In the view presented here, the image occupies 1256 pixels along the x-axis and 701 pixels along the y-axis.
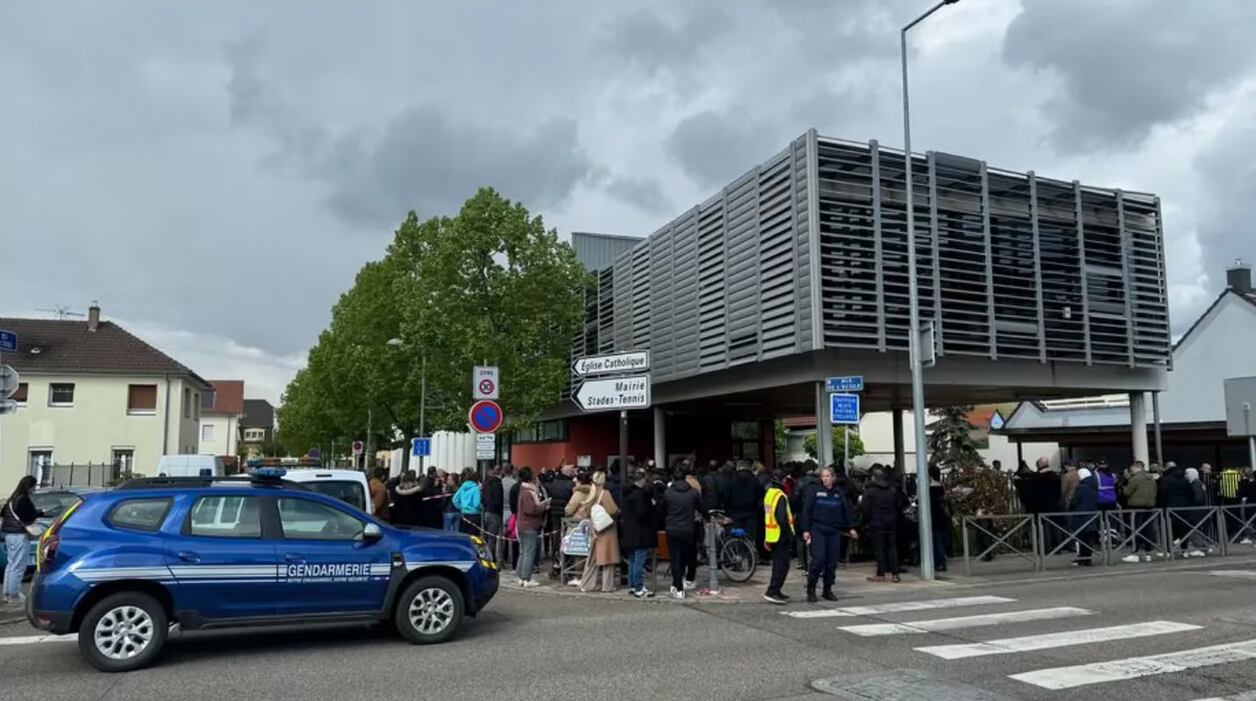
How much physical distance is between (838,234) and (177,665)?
14534 mm

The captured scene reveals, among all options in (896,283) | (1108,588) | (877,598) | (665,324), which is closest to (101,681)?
(877,598)

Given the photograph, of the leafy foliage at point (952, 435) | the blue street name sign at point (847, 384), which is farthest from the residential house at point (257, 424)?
the blue street name sign at point (847, 384)

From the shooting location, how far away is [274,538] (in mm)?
8047

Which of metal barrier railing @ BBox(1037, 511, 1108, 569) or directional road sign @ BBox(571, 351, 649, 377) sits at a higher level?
directional road sign @ BBox(571, 351, 649, 377)

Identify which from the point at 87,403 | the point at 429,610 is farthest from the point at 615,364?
the point at 87,403

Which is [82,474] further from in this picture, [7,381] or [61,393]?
[7,381]

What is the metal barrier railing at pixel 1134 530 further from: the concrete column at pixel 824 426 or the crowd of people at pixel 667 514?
the concrete column at pixel 824 426

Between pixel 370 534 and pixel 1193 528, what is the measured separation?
14660 millimetres

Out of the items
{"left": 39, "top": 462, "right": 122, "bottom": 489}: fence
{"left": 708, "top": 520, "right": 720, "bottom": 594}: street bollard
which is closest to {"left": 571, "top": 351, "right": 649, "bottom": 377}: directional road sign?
{"left": 708, "top": 520, "right": 720, "bottom": 594}: street bollard

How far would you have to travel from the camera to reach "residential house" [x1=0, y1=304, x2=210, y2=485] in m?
37.3

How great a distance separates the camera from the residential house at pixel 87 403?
122 feet

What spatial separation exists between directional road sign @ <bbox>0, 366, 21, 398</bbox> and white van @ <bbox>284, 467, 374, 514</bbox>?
3944 mm

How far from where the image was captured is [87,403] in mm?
37906

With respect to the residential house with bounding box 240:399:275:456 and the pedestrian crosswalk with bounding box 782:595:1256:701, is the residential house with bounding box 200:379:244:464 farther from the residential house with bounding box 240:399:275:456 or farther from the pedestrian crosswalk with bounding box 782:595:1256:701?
the pedestrian crosswalk with bounding box 782:595:1256:701
